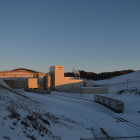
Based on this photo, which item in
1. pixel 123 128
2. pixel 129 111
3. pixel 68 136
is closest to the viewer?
pixel 68 136

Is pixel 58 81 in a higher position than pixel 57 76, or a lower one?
lower

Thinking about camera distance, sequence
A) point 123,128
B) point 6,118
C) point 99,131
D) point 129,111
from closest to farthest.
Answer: point 6,118
point 99,131
point 123,128
point 129,111

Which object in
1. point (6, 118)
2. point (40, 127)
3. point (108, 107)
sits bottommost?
point (108, 107)

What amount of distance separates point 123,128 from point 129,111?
12033 mm

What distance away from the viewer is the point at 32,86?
293 feet

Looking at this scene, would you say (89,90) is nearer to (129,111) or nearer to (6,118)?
(129,111)

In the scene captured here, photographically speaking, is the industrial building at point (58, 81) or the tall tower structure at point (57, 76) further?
the industrial building at point (58, 81)

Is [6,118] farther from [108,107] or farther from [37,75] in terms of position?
[37,75]

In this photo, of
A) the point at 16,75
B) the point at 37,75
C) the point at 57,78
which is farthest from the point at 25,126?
the point at 16,75

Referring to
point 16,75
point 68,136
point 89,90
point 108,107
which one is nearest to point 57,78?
point 89,90

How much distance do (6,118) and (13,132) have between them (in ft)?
4.59

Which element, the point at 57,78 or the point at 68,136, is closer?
the point at 68,136

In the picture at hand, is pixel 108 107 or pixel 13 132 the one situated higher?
pixel 13 132

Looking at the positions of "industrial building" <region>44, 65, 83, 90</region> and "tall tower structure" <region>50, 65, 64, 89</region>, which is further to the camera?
"industrial building" <region>44, 65, 83, 90</region>
